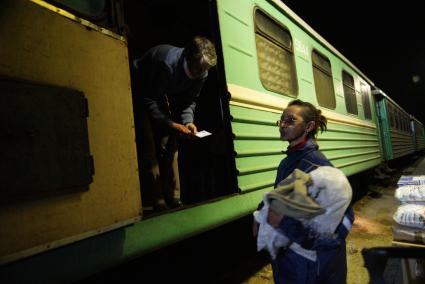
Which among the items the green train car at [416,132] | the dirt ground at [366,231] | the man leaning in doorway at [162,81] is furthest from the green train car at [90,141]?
the green train car at [416,132]

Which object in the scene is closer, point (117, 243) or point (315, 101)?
point (117, 243)

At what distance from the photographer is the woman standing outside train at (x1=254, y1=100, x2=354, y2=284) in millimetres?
1467

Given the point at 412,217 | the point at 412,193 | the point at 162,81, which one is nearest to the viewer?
the point at 412,217

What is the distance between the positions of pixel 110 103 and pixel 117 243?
0.71m

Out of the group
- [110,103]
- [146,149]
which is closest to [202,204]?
[146,149]

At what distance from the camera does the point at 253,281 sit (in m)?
3.17

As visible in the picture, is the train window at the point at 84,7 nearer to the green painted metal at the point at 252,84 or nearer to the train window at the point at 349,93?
the green painted metal at the point at 252,84

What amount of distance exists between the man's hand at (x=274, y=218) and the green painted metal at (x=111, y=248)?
736 mm

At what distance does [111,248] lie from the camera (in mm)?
1646

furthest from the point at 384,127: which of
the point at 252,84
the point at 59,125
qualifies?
the point at 59,125

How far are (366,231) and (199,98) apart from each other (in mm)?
2995

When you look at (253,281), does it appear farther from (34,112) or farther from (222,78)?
(34,112)

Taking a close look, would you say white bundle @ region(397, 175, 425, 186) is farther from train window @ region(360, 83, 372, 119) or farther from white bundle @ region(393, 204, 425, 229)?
train window @ region(360, 83, 372, 119)

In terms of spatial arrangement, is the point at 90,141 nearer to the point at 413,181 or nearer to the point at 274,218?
the point at 274,218
